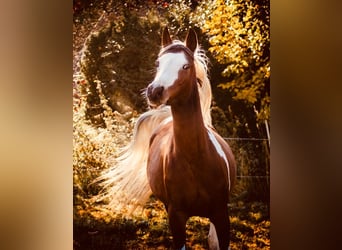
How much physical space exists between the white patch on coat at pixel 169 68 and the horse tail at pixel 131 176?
0.73ft

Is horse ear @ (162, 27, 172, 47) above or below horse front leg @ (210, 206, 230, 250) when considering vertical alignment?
above

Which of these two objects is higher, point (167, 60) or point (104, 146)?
point (167, 60)

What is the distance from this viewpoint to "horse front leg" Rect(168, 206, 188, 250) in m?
2.60

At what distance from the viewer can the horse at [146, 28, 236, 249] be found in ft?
8.43

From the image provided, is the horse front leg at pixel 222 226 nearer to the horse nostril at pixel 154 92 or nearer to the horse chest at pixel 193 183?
the horse chest at pixel 193 183

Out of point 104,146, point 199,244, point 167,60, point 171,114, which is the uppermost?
point 167,60

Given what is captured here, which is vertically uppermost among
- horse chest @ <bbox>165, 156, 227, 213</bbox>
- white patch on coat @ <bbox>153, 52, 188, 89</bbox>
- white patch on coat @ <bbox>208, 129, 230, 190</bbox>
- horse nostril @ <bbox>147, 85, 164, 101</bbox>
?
white patch on coat @ <bbox>153, 52, 188, 89</bbox>

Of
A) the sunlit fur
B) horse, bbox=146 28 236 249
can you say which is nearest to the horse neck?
horse, bbox=146 28 236 249

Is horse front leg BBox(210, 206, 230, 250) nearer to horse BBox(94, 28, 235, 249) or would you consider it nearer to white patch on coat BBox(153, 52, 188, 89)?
horse BBox(94, 28, 235, 249)

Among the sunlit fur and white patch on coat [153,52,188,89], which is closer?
white patch on coat [153,52,188,89]
